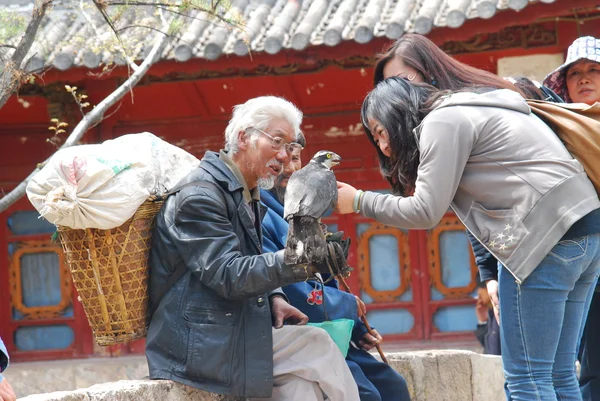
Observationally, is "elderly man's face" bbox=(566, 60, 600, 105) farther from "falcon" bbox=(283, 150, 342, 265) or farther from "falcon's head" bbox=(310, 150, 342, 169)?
"falcon" bbox=(283, 150, 342, 265)

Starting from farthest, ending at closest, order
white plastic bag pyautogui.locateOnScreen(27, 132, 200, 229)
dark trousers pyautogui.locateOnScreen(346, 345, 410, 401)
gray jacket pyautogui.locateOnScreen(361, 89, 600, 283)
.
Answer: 1. dark trousers pyautogui.locateOnScreen(346, 345, 410, 401)
2. white plastic bag pyautogui.locateOnScreen(27, 132, 200, 229)
3. gray jacket pyautogui.locateOnScreen(361, 89, 600, 283)

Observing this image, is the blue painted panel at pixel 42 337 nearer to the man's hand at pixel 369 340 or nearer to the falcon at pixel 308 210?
the man's hand at pixel 369 340

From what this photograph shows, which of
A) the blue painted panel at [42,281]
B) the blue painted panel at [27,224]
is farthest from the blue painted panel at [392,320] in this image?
the blue painted panel at [27,224]

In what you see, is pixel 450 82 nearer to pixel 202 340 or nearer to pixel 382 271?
pixel 202 340

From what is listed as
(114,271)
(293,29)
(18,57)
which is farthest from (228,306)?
(293,29)

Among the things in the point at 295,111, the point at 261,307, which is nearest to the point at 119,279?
the point at 261,307

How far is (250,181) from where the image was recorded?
4.19 meters

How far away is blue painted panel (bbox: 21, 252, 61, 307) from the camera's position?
896cm

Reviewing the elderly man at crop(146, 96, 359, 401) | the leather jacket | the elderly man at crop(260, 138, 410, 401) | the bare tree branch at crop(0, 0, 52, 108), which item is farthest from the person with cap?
the bare tree branch at crop(0, 0, 52, 108)

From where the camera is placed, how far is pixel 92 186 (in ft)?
12.4

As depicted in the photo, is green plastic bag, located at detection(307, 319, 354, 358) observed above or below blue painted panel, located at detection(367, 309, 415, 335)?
above

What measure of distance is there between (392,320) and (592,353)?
404cm

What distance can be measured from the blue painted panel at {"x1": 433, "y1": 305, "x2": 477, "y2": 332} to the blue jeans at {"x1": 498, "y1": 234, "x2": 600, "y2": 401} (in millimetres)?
4816

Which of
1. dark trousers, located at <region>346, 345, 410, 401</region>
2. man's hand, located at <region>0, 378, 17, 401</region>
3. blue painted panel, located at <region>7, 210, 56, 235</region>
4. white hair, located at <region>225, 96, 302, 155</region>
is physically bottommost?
blue painted panel, located at <region>7, 210, 56, 235</region>
